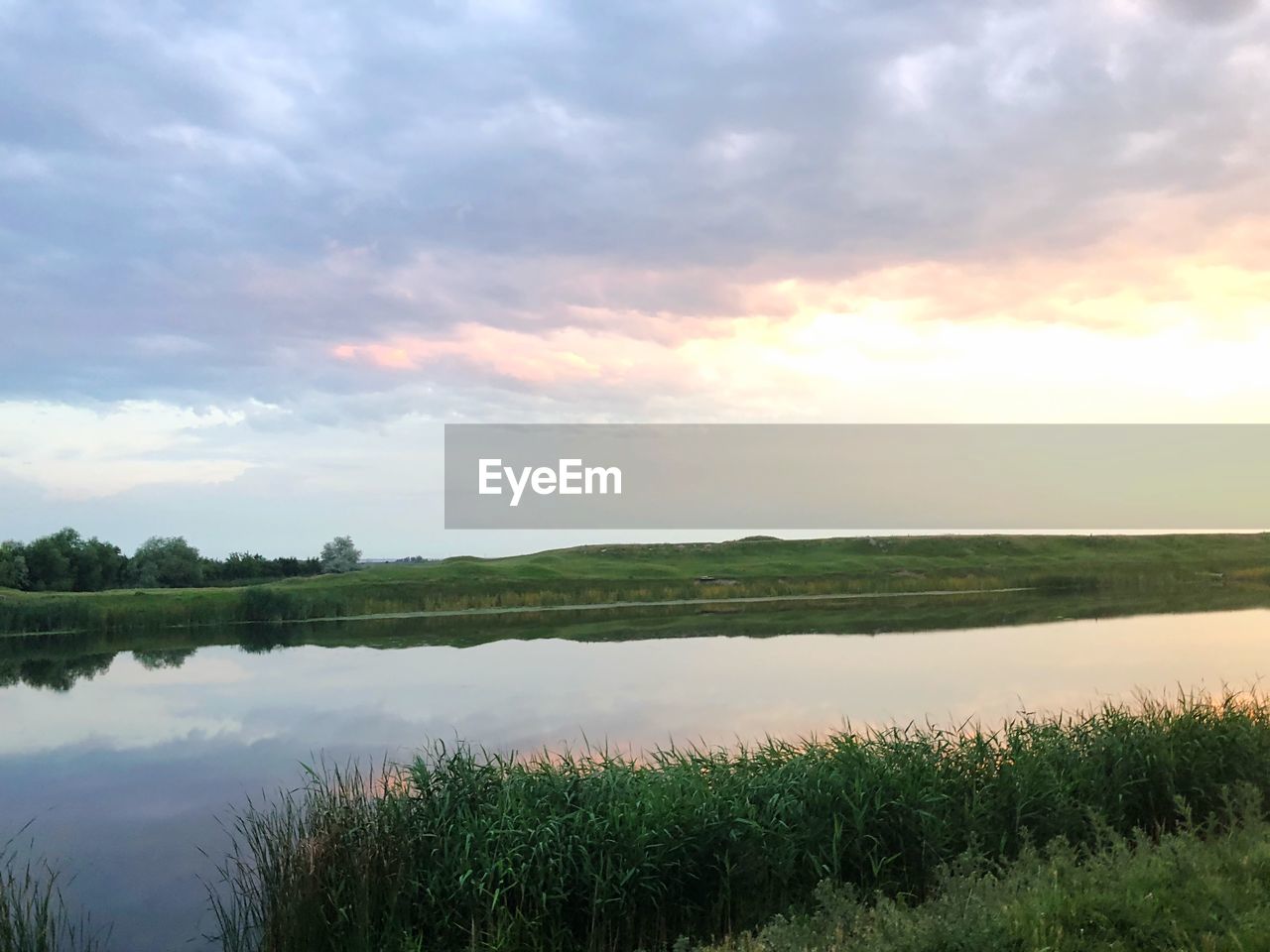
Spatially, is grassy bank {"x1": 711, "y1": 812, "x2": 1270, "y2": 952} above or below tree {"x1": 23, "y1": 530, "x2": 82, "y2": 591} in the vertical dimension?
below

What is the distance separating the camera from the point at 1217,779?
31.9 feet

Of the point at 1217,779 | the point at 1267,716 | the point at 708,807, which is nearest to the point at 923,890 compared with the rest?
the point at 708,807

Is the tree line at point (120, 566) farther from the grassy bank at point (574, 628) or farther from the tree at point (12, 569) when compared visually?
the grassy bank at point (574, 628)

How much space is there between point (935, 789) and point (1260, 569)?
215 ft

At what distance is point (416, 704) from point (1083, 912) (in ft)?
55.9

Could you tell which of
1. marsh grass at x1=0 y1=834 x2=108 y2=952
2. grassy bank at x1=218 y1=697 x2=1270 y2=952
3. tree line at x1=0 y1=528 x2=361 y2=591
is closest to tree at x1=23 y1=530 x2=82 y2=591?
tree line at x1=0 y1=528 x2=361 y2=591

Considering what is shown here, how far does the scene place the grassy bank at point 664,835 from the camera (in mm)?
7629

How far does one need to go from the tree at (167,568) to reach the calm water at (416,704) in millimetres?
34631

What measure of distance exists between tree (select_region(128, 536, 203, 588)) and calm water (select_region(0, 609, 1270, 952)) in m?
34.6

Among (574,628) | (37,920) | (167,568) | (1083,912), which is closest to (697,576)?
(574,628)

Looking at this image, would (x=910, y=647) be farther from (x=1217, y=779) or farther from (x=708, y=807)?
(x=708, y=807)

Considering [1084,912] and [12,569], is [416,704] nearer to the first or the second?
[1084,912]

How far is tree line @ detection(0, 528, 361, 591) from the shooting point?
5481 cm

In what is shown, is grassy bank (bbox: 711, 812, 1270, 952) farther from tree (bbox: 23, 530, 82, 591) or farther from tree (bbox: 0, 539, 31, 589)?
tree (bbox: 23, 530, 82, 591)
